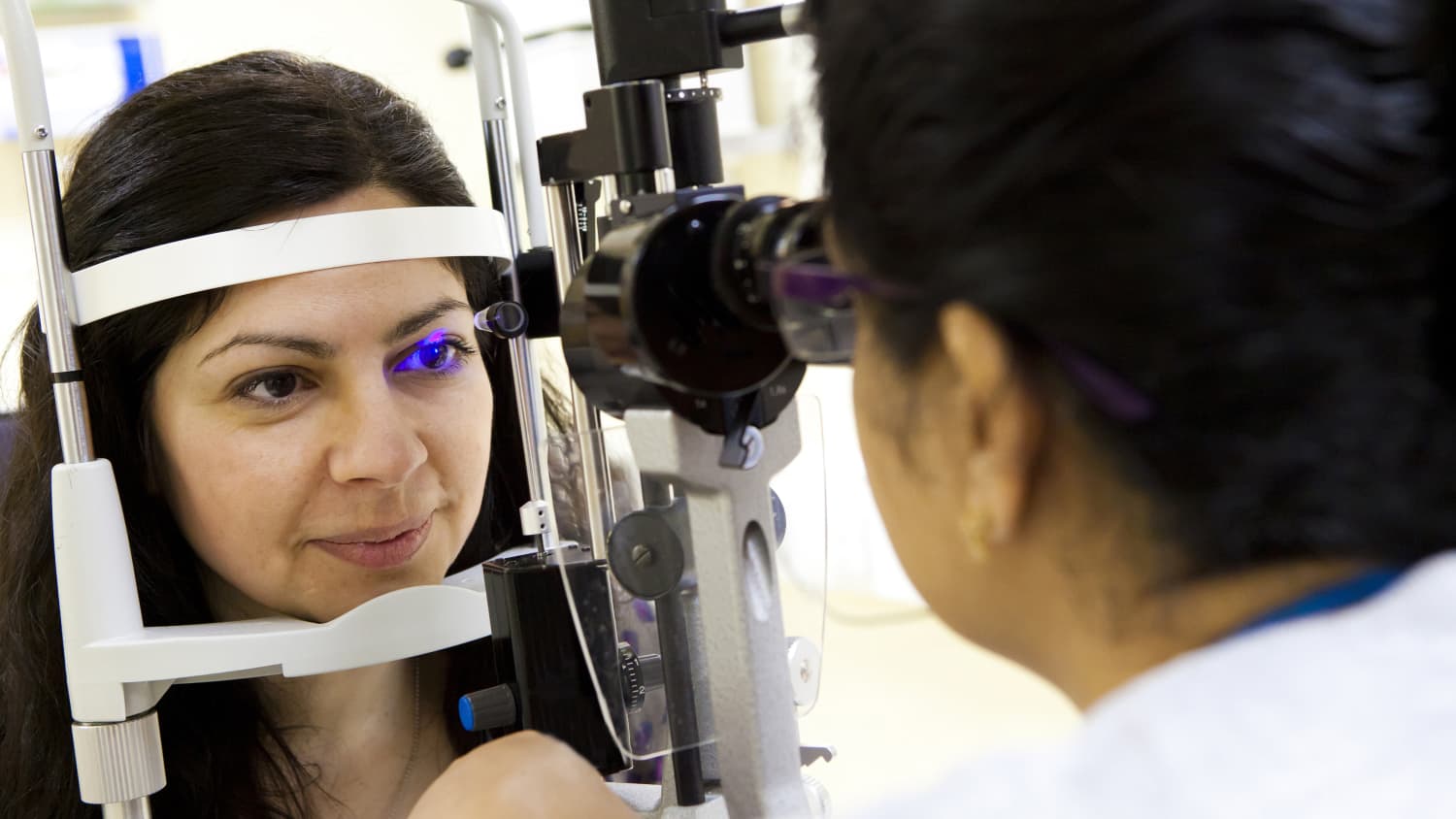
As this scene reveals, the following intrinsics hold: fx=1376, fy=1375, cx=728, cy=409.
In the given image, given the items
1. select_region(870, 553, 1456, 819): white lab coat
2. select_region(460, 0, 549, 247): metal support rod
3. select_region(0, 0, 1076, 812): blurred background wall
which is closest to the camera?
select_region(870, 553, 1456, 819): white lab coat

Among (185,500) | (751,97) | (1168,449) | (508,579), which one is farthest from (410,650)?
(751,97)

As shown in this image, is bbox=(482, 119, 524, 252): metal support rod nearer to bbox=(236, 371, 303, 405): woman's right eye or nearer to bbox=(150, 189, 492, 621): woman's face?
bbox=(150, 189, 492, 621): woman's face

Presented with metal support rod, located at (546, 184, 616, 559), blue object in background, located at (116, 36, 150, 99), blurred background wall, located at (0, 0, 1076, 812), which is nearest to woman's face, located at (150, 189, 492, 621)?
metal support rod, located at (546, 184, 616, 559)

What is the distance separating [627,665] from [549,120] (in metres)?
2.74

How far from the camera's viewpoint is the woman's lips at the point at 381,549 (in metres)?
1.11

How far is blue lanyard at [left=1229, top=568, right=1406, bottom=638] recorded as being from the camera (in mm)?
530

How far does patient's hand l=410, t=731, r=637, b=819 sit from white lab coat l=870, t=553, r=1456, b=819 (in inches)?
11.3

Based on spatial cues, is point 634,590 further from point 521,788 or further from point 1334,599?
point 1334,599

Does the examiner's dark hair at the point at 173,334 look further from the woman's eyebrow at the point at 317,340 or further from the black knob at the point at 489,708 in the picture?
the black knob at the point at 489,708

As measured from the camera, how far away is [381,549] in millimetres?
1120

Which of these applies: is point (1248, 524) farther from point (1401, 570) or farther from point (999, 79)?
point (999, 79)

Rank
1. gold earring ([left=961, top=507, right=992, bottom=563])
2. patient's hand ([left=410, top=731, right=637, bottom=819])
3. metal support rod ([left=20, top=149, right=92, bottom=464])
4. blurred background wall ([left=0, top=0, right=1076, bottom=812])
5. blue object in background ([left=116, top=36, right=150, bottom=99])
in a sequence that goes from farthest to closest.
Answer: blue object in background ([left=116, top=36, right=150, bottom=99]) < blurred background wall ([left=0, top=0, right=1076, bottom=812]) < metal support rod ([left=20, top=149, right=92, bottom=464]) < patient's hand ([left=410, top=731, right=637, bottom=819]) < gold earring ([left=961, top=507, right=992, bottom=563])

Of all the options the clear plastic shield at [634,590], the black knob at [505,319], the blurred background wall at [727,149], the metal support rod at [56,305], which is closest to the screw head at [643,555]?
the clear plastic shield at [634,590]

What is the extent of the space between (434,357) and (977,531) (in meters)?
0.68
